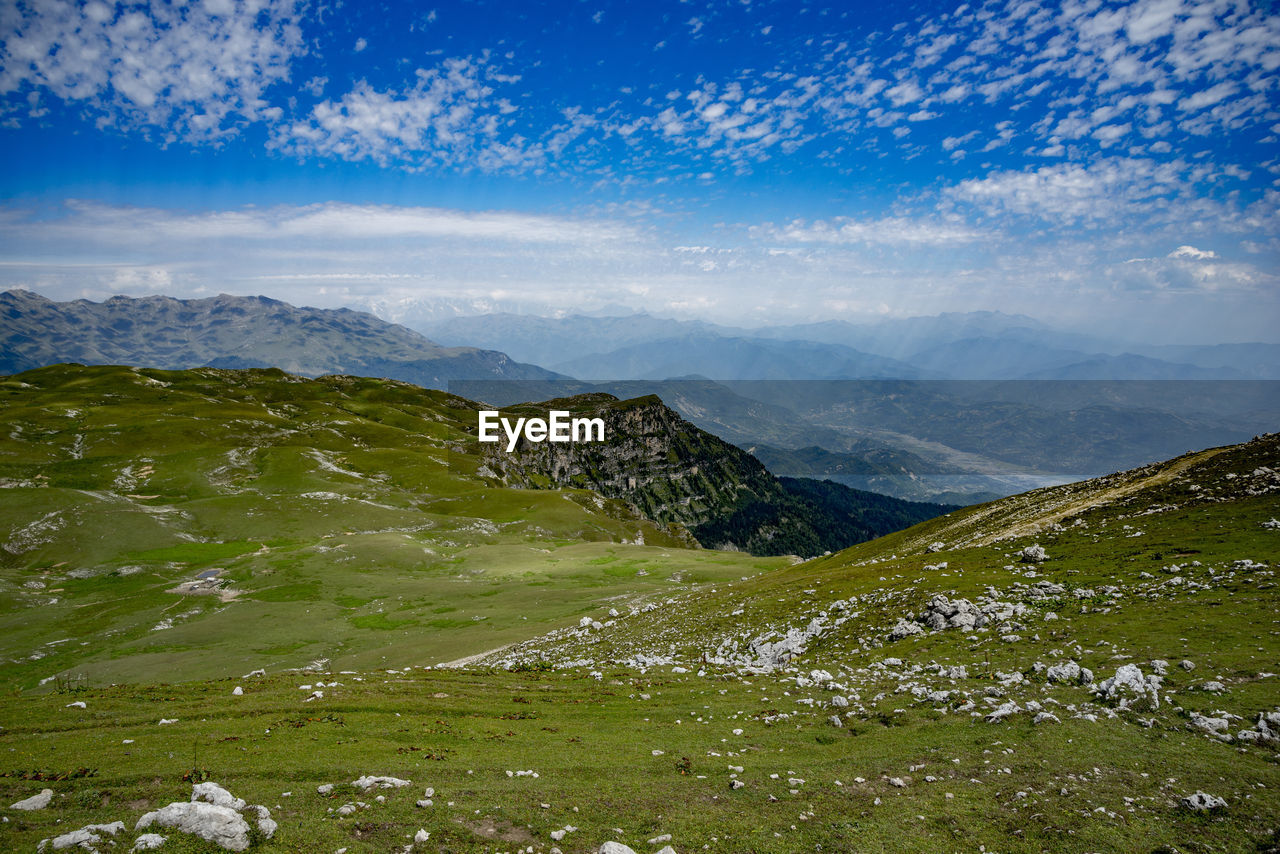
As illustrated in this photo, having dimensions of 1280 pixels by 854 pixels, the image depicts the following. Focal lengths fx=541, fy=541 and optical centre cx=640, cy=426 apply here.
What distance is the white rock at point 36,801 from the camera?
42.3 feet

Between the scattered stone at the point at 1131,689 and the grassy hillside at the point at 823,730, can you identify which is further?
the scattered stone at the point at 1131,689

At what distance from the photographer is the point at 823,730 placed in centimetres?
2069

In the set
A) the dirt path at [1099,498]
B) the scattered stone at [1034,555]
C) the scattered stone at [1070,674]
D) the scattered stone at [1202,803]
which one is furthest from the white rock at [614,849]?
the dirt path at [1099,498]

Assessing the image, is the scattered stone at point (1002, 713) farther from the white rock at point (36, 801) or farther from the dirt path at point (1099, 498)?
the dirt path at point (1099, 498)

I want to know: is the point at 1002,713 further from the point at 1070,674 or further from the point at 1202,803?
the point at 1202,803

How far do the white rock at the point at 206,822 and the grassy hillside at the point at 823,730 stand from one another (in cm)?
33

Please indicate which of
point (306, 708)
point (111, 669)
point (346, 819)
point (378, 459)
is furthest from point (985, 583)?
point (378, 459)

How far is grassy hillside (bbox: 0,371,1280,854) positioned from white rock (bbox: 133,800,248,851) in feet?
1.08

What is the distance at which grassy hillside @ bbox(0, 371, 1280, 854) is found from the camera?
13.6 m

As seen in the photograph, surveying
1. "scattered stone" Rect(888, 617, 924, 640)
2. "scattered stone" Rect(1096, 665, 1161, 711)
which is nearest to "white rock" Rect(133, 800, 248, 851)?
"scattered stone" Rect(1096, 665, 1161, 711)

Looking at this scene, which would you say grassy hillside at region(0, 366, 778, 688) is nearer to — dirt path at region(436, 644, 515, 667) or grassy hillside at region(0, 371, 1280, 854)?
dirt path at region(436, 644, 515, 667)

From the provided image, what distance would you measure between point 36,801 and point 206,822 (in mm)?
5126

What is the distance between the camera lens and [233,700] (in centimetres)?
2355

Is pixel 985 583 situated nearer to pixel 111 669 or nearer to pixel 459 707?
pixel 459 707
